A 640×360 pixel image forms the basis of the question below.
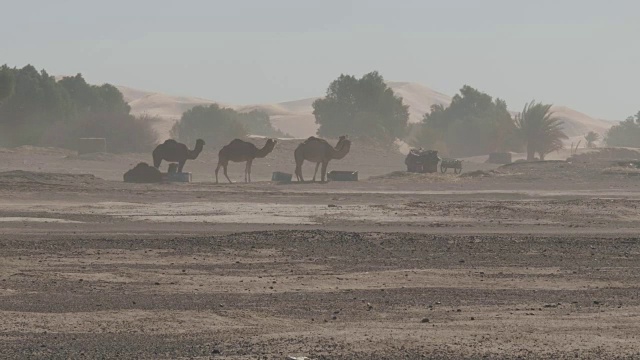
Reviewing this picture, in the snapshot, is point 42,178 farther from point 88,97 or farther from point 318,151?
point 88,97

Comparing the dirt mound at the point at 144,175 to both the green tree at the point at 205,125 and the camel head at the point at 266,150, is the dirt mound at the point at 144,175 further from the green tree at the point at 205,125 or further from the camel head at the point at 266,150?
the green tree at the point at 205,125

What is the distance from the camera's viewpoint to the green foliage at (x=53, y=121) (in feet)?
267

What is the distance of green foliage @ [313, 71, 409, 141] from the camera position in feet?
355

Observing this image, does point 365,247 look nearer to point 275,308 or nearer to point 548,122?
point 275,308

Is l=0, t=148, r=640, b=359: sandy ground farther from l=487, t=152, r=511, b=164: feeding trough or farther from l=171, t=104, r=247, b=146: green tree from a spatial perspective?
l=171, t=104, r=247, b=146: green tree

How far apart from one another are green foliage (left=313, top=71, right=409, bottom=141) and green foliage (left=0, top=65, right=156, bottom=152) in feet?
67.5

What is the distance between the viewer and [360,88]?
358 ft

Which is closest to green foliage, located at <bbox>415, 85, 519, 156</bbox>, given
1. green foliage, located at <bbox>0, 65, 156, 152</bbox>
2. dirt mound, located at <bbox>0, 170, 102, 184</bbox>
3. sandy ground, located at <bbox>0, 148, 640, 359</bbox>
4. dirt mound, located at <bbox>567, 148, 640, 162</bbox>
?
dirt mound, located at <bbox>567, 148, 640, 162</bbox>

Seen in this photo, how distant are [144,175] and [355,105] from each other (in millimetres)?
62231

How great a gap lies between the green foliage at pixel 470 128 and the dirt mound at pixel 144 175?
5101 cm

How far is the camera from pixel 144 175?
4778 centimetres

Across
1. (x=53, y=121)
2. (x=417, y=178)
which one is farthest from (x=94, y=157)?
(x=53, y=121)

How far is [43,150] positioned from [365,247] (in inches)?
1949

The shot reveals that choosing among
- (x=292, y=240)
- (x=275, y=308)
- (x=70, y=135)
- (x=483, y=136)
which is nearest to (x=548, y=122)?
(x=483, y=136)
